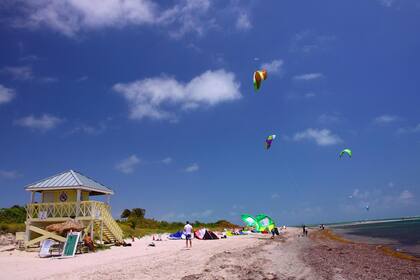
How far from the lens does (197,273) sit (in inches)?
389

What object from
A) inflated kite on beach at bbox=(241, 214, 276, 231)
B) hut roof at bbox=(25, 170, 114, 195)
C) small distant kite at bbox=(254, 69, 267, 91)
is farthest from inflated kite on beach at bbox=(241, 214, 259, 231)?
small distant kite at bbox=(254, 69, 267, 91)

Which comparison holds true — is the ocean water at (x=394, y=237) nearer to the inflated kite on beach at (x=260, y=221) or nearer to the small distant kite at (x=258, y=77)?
the inflated kite on beach at (x=260, y=221)

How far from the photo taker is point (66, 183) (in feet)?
66.3

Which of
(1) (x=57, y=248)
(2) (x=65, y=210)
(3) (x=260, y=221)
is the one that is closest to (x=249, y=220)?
(3) (x=260, y=221)

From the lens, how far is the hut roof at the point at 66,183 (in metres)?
19.9

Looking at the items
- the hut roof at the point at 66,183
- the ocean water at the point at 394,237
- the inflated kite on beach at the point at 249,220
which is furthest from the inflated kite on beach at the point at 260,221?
the hut roof at the point at 66,183

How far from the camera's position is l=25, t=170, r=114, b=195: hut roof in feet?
65.2

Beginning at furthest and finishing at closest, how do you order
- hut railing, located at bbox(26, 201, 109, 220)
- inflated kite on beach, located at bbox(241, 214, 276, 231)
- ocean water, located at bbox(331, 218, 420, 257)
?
inflated kite on beach, located at bbox(241, 214, 276, 231)
ocean water, located at bbox(331, 218, 420, 257)
hut railing, located at bbox(26, 201, 109, 220)

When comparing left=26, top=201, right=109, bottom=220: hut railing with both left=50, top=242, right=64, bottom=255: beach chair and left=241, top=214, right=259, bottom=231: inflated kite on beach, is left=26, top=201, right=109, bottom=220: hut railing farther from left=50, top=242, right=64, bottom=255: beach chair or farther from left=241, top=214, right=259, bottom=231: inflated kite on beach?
left=241, top=214, right=259, bottom=231: inflated kite on beach

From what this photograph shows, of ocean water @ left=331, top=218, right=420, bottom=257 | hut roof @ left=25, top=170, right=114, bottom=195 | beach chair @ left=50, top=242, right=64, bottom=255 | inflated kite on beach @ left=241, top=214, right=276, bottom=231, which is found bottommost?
ocean water @ left=331, top=218, right=420, bottom=257

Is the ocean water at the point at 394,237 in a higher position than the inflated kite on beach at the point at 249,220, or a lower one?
lower

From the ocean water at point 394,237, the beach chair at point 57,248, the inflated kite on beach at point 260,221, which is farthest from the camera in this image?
the inflated kite on beach at point 260,221

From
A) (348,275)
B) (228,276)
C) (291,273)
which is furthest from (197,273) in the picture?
(348,275)

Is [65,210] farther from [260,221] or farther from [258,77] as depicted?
[260,221]
